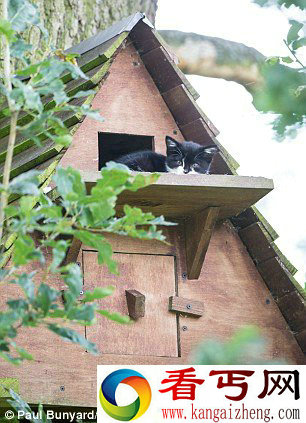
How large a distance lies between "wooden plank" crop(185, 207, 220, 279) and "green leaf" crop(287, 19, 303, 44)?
1.13 m

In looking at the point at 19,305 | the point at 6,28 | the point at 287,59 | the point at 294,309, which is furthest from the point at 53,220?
the point at 294,309

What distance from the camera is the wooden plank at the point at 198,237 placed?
350cm

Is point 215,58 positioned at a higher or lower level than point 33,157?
higher

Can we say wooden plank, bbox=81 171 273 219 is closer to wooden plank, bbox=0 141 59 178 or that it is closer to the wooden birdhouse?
the wooden birdhouse

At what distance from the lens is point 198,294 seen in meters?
3.59

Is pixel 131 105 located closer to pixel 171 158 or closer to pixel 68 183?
pixel 171 158

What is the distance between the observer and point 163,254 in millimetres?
3590

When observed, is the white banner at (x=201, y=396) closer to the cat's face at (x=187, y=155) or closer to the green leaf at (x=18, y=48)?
the cat's face at (x=187, y=155)

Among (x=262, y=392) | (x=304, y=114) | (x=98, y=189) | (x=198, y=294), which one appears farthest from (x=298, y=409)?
(x=98, y=189)

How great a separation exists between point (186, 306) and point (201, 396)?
676 mm

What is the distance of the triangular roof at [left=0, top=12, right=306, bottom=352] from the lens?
3529mm

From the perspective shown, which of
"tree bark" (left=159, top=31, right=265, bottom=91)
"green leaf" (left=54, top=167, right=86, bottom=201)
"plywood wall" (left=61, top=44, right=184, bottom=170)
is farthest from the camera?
"tree bark" (left=159, top=31, right=265, bottom=91)

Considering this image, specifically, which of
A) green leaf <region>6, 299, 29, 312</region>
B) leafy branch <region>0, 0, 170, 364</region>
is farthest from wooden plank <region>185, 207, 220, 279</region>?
green leaf <region>6, 299, 29, 312</region>

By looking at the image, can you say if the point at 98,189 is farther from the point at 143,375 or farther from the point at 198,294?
the point at 198,294
